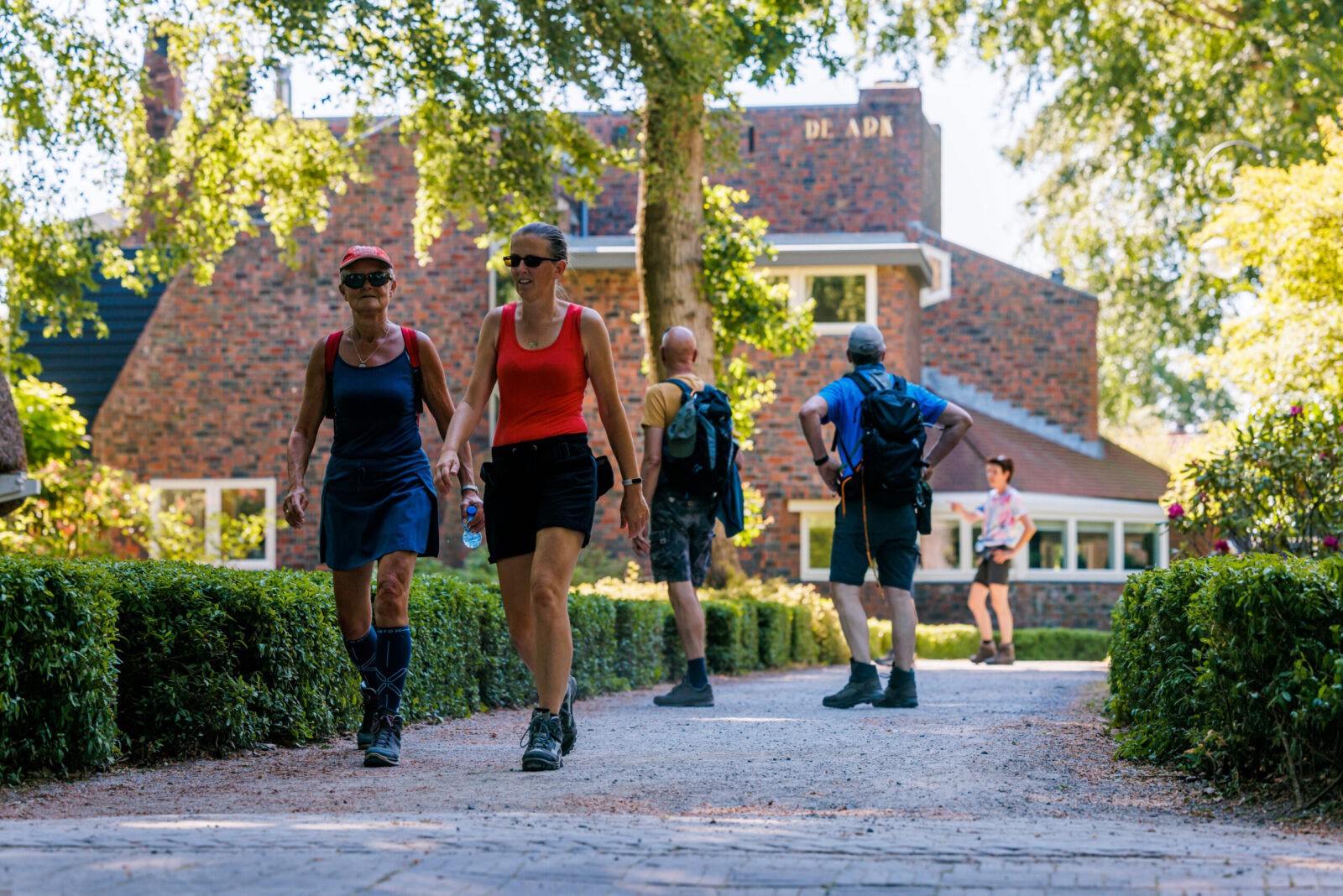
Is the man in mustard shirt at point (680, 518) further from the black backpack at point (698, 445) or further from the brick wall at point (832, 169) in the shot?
the brick wall at point (832, 169)

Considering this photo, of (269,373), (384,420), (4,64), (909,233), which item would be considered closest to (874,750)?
(384,420)

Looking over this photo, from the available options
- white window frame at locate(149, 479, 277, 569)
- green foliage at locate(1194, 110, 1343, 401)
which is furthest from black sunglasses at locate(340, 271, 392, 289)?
white window frame at locate(149, 479, 277, 569)

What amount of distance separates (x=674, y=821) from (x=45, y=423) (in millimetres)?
19084

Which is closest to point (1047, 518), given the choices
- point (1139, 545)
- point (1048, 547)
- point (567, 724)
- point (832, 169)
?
point (1048, 547)

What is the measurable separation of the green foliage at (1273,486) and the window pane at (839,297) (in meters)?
16.2

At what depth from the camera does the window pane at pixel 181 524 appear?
23.1 meters

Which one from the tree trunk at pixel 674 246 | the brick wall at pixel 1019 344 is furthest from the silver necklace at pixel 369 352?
the brick wall at pixel 1019 344

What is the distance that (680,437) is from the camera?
9.20 m

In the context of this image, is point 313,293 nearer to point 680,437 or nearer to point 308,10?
point 308,10

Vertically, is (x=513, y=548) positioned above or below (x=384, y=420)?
below

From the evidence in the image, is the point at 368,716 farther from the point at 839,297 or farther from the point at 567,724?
the point at 839,297

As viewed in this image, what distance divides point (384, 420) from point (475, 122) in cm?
893

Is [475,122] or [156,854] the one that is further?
[475,122]

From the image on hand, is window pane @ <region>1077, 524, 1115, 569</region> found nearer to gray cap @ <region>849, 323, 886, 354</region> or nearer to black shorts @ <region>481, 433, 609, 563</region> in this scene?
gray cap @ <region>849, 323, 886, 354</region>
